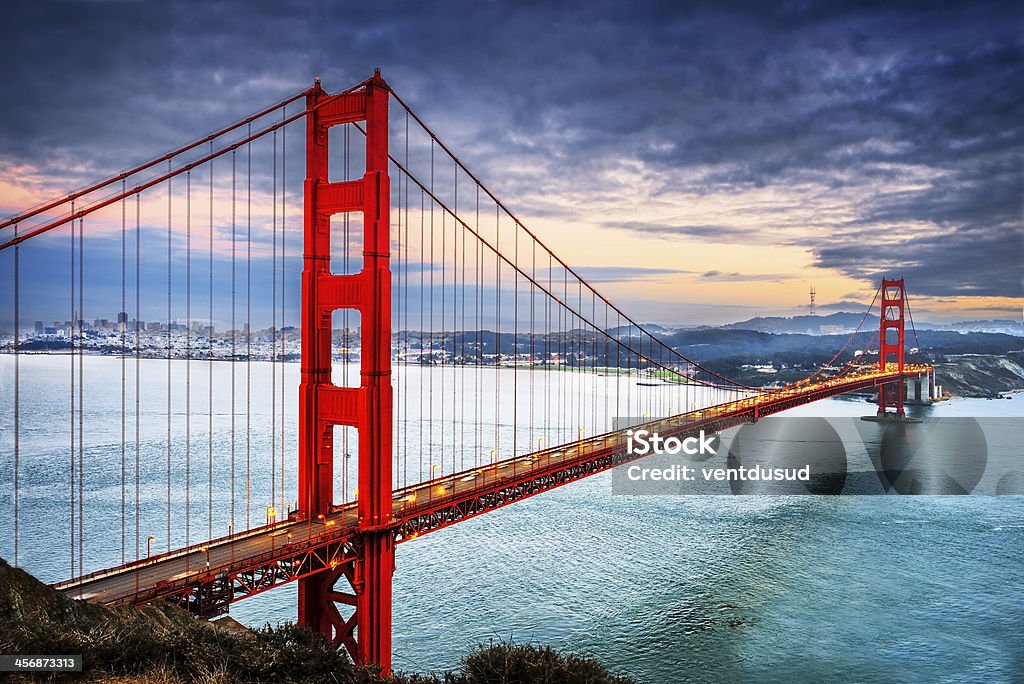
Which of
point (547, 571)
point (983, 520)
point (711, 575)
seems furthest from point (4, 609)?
point (983, 520)

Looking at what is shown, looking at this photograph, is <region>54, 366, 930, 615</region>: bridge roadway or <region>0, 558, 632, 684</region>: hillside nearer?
<region>0, 558, 632, 684</region>: hillside

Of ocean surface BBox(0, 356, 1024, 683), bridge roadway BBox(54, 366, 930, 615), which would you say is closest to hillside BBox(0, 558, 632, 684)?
bridge roadway BBox(54, 366, 930, 615)

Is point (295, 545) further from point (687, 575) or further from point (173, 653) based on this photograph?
point (687, 575)

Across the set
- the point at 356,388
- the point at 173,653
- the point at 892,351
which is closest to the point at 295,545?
the point at 356,388

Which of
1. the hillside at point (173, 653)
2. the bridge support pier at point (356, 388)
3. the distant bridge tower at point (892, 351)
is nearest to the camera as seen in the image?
the hillside at point (173, 653)

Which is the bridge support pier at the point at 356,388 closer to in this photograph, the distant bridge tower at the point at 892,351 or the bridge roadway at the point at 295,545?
the bridge roadway at the point at 295,545

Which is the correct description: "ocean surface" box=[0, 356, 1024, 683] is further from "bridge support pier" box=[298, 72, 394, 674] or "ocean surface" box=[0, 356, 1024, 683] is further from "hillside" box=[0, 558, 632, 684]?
"hillside" box=[0, 558, 632, 684]

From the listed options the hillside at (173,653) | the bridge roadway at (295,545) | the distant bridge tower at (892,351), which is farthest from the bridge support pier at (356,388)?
the distant bridge tower at (892,351)
